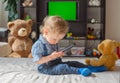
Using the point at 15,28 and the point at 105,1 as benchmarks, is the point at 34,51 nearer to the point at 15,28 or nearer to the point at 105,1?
the point at 15,28

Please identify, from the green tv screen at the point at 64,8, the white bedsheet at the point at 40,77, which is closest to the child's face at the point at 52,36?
the white bedsheet at the point at 40,77

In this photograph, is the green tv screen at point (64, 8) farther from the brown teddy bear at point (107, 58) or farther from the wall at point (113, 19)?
the brown teddy bear at point (107, 58)

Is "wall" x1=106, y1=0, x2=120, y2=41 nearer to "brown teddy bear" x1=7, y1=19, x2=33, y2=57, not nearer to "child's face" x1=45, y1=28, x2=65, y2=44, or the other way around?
"brown teddy bear" x1=7, y1=19, x2=33, y2=57

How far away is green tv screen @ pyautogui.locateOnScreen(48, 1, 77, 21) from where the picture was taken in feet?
13.1

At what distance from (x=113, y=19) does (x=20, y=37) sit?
1547 millimetres

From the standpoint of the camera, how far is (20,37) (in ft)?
11.9

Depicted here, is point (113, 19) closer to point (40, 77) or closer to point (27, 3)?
point (27, 3)

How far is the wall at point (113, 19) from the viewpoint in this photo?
4055 millimetres

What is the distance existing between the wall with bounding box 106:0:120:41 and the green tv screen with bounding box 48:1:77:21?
0.55 metres

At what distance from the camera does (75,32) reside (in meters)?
4.21

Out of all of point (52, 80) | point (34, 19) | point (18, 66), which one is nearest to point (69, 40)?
point (34, 19)

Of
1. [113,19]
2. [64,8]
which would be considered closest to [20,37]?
[64,8]

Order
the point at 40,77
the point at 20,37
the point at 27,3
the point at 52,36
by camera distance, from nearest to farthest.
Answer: the point at 40,77 < the point at 52,36 < the point at 20,37 < the point at 27,3

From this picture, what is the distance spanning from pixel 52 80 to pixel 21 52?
7.56 feet
